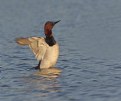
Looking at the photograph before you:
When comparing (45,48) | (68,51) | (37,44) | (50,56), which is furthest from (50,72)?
(68,51)

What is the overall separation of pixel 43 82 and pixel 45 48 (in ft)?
4.53

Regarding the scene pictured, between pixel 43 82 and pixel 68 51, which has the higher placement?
pixel 68 51

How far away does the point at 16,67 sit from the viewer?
53.1 ft

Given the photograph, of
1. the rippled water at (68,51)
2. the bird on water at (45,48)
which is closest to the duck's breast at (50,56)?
the bird on water at (45,48)

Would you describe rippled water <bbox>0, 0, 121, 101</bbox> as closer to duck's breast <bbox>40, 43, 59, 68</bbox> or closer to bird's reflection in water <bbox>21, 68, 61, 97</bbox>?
bird's reflection in water <bbox>21, 68, 61, 97</bbox>

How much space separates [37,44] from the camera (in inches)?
622

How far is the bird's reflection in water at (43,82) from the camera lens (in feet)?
45.2

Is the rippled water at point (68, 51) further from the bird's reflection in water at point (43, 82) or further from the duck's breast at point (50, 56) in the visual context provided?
the duck's breast at point (50, 56)

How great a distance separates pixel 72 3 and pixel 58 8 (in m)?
1.04

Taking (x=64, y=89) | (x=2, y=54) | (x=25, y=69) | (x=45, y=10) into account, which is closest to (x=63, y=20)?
(x=45, y=10)

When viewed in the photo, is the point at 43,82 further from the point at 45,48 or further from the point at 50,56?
the point at 45,48

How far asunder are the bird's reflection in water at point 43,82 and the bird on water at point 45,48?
232 millimetres

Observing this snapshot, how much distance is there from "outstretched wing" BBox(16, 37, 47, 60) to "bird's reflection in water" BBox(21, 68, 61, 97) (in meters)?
0.46

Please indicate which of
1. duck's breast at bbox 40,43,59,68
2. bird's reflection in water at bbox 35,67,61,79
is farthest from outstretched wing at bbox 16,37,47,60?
bird's reflection in water at bbox 35,67,61,79
